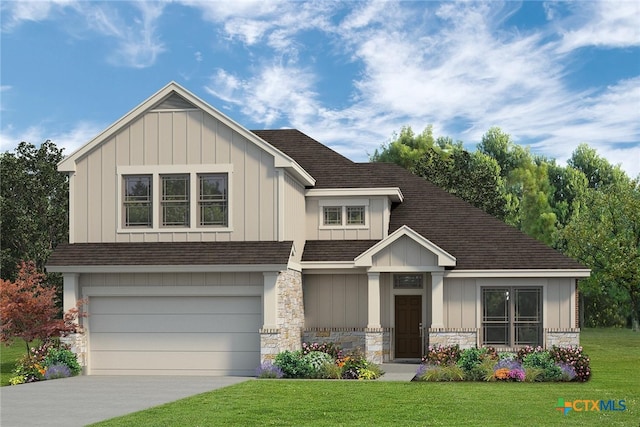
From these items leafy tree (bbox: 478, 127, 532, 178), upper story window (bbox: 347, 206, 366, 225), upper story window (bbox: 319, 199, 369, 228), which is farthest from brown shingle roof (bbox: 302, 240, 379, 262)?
leafy tree (bbox: 478, 127, 532, 178)

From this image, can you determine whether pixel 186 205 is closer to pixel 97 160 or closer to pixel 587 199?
pixel 97 160

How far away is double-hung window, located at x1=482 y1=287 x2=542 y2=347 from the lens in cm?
2644

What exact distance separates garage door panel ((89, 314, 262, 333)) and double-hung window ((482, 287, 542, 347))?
7254mm

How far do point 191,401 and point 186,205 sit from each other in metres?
8.58

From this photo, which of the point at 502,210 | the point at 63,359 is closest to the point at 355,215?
the point at 63,359

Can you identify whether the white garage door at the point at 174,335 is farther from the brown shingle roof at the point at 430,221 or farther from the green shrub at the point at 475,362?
the green shrub at the point at 475,362

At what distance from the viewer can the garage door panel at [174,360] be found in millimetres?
24234

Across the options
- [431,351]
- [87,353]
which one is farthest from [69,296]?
[431,351]

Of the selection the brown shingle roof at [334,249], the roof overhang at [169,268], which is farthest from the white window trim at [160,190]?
the brown shingle roof at [334,249]

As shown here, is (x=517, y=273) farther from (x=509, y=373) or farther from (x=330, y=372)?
(x=330, y=372)

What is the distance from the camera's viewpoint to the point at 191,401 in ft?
57.0

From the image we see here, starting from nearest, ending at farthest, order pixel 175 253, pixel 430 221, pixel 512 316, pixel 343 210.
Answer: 1. pixel 175 253
2. pixel 512 316
3. pixel 343 210
4. pixel 430 221

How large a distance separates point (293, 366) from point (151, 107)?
27.4ft

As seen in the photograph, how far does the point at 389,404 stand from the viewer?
1709 centimetres
